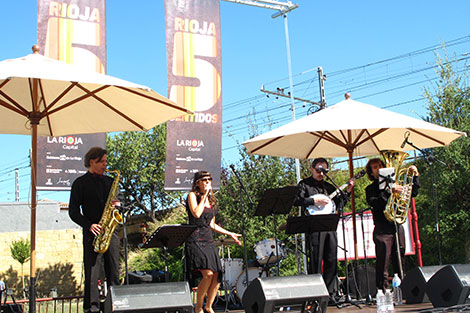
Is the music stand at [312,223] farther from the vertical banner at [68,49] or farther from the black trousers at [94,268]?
the vertical banner at [68,49]

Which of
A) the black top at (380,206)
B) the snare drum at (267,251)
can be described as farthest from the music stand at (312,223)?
the snare drum at (267,251)

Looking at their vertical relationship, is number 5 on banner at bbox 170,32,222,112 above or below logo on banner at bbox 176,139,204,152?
above

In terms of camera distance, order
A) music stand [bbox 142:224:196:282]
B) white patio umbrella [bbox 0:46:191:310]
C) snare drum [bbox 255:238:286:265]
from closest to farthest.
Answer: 1. white patio umbrella [bbox 0:46:191:310]
2. music stand [bbox 142:224:196:282]
3. snare drum [bbox 255:238:286:265]

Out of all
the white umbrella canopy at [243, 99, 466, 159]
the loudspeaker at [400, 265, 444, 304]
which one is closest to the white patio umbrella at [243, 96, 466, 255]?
the white umbrella canopy at [243, 99, 466, 159]

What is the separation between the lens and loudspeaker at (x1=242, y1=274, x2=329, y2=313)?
5059mm

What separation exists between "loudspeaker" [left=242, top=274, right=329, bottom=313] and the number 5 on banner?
15.1ft

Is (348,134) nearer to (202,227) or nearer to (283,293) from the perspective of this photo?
(202,227)

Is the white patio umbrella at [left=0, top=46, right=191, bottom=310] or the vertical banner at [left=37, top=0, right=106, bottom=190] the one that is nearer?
the white patio umbrella at [left=0, top=46, right=191, bottom=310]

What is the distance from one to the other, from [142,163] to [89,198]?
104 ft

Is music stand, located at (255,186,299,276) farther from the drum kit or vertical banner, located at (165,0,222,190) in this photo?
the drum kit

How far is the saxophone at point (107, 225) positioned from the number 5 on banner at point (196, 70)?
376 cm

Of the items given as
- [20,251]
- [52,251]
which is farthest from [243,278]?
[52,251]

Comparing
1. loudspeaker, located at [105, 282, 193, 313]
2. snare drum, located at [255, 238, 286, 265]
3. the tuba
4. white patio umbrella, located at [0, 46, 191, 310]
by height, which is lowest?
loudspeaker, located at [105, 282, 193, 313]

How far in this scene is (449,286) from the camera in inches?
224
